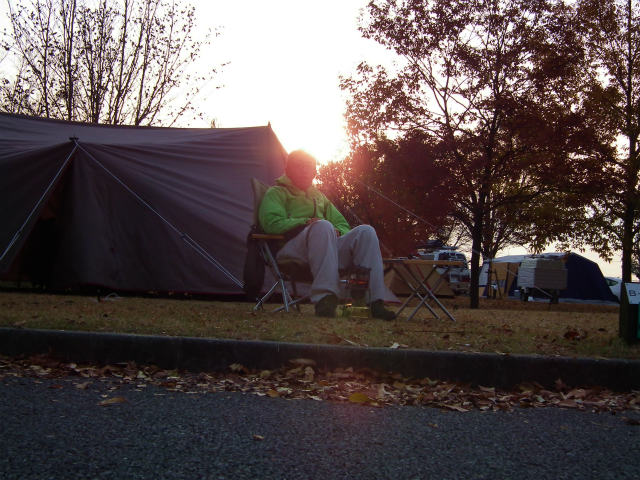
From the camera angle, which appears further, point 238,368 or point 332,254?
point 332,254

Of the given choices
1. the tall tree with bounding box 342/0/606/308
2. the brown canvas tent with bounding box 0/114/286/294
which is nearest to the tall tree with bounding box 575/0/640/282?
the tall tree with bounding box 342/0/606/308

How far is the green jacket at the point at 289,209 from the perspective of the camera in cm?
572

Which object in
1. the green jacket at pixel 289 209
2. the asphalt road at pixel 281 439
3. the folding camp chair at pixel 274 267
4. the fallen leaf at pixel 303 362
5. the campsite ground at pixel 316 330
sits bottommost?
the asphalt road at pixel 281 439

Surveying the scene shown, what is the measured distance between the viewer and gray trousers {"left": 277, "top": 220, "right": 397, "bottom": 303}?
5.31 meters

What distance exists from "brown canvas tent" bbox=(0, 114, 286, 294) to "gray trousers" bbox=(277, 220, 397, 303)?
2.17 meters

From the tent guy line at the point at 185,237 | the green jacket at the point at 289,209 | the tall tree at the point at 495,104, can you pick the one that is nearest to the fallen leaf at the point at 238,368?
the green jacket at the point at 289,209

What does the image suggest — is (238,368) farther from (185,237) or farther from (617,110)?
(617,110)

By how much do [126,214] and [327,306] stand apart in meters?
3.65

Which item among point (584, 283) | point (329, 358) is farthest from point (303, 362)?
point (584, 283)

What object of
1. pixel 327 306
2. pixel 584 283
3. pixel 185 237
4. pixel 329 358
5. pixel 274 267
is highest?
pixel 185 237

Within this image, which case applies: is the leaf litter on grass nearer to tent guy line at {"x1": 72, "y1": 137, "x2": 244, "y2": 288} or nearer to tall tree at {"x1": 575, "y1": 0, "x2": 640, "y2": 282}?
tent guy line at {"x1": 72, "y1": 137, "x2": 244, "y2": 288}

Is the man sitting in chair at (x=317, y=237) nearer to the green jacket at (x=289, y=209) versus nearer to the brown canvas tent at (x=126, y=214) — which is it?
the green jacket at (x=289, y=209)

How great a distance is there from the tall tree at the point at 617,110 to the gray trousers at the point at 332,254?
30.3 ft

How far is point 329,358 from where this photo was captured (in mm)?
3490
